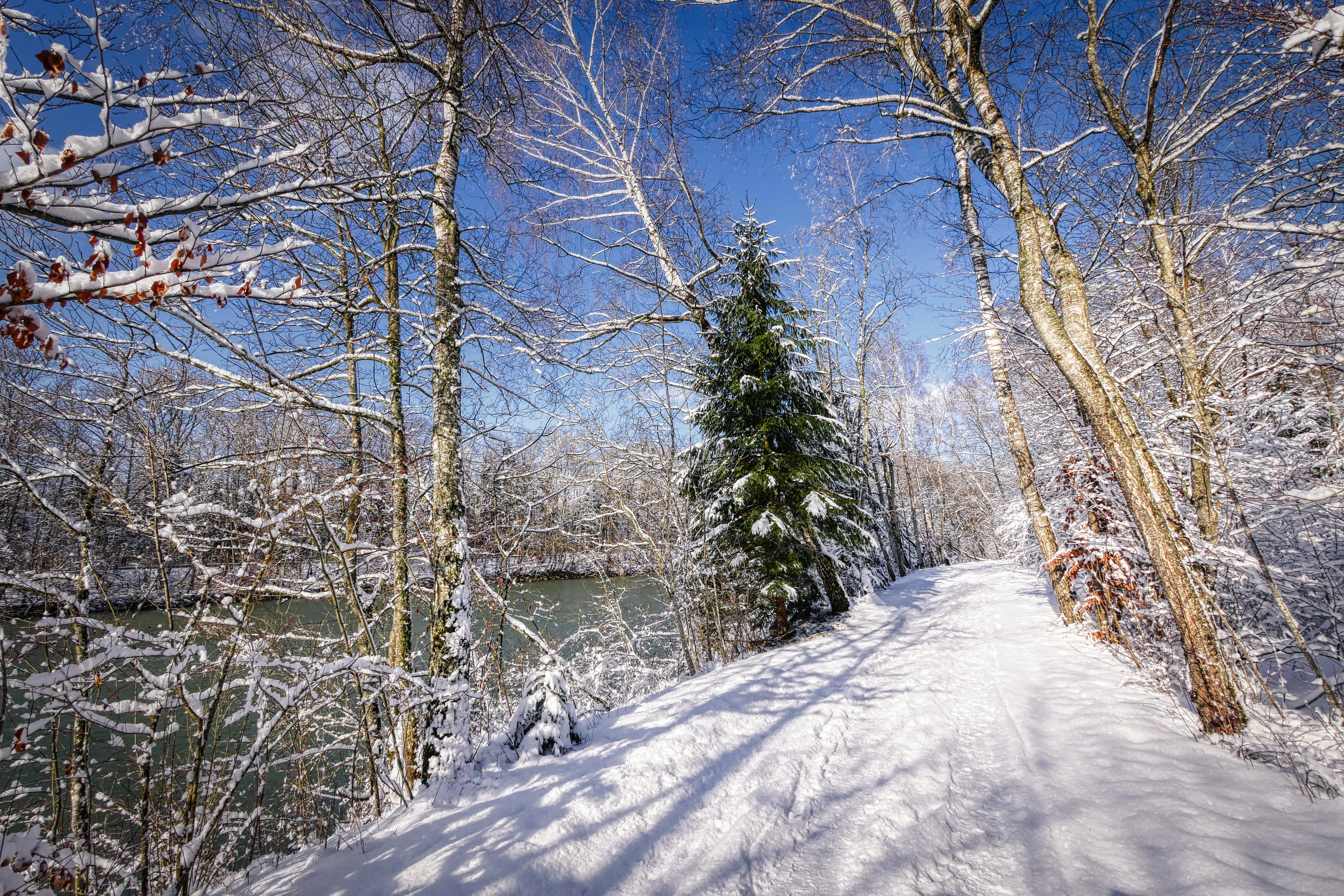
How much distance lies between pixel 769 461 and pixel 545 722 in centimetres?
528

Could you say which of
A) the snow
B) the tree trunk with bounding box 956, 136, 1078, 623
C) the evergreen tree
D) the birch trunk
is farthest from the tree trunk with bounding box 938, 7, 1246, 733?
the evergreen tree

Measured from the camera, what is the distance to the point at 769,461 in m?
7.54

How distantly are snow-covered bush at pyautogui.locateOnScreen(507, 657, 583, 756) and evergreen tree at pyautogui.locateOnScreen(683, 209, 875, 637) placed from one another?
421 centimetres

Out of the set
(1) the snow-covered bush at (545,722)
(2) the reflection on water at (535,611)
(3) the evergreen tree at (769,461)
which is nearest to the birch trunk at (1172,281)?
(3) the evergreen tree at (769,461)

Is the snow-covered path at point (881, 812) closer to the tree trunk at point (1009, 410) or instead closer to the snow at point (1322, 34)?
the tree trunk at point (1009, 410)

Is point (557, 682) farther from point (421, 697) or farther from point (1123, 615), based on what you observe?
point (1123, 615)

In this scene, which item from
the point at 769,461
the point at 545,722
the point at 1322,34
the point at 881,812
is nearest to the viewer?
the point at 1322,34

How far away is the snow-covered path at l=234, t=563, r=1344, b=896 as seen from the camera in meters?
1.78

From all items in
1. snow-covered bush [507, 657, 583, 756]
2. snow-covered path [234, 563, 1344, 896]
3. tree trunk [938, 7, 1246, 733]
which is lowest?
snow-covered path [234, 563, 1344, 896]

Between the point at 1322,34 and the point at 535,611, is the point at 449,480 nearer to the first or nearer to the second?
the point at 535,611

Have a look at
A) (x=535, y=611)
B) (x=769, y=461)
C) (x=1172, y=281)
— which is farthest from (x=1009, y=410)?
(x=535, y=611)

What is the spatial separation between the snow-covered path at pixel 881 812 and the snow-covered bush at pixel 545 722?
11cm

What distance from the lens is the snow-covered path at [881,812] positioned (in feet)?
5.83

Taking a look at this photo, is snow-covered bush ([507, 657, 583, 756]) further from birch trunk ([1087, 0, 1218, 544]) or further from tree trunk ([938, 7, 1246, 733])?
birch trunk ([1087, 0, 1218, 544])
